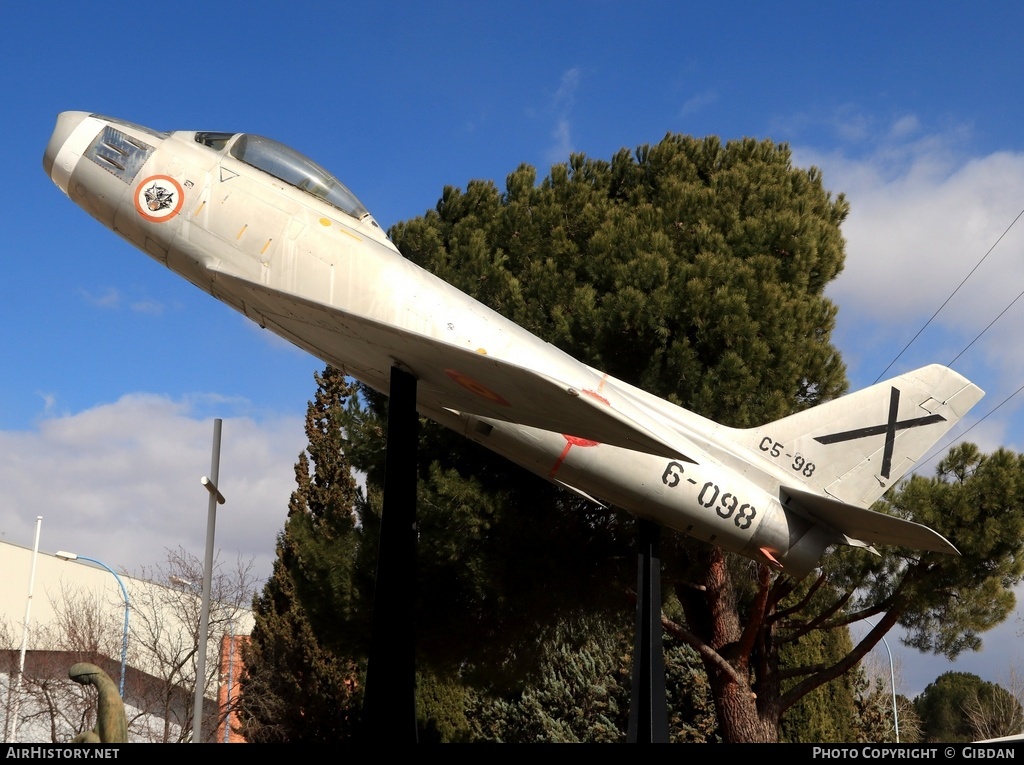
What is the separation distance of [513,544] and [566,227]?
4906 millimetres

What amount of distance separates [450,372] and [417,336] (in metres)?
0.70

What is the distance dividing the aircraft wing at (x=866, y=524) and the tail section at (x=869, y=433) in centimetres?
43

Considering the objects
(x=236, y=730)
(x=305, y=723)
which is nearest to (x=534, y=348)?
(x=305, y=723)

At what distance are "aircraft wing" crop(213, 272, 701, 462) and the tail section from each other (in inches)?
69.0

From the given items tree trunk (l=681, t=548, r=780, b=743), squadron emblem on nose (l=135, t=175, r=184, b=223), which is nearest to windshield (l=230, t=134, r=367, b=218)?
squadron emblem on nose (l=135, t=175, r=184, b=223)

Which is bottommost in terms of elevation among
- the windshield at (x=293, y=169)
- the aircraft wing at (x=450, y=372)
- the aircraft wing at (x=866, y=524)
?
the aircraft wing at (x=866, y=524)

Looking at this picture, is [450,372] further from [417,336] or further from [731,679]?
[731,679]

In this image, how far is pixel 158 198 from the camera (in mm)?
7844

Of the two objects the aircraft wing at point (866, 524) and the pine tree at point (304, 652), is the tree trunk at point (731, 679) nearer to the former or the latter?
the aircraft wing at point (866, 524)

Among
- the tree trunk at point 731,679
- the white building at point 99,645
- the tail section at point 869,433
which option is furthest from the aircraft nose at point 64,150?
the white building at point 99,645

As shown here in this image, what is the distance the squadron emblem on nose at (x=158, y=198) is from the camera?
7.81 m

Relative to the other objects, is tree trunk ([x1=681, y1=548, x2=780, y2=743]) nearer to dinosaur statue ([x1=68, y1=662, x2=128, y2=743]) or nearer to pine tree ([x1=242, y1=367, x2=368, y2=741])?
pine tree ([x1=242, y1=367, x2=368, y2=741])

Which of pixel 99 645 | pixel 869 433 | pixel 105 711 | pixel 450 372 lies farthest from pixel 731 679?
pixel 99 645

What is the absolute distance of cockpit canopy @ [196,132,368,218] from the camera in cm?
812
